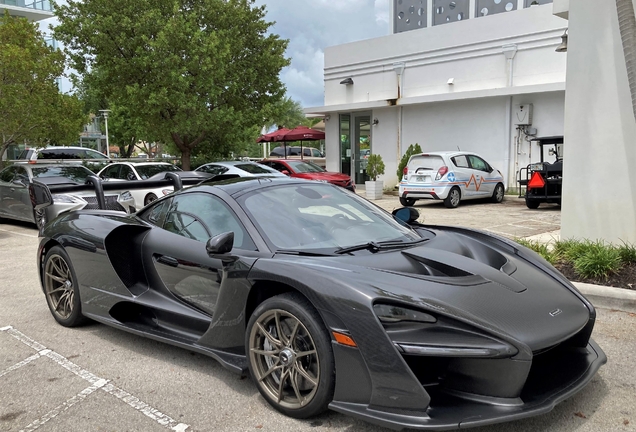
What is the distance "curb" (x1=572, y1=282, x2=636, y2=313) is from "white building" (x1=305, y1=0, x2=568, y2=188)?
12033mm

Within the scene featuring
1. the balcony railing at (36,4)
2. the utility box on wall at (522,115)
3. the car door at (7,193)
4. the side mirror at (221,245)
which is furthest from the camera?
the balcony railing at (36,4)

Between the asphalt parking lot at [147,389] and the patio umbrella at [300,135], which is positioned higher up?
the patio umbrella at [300,135]

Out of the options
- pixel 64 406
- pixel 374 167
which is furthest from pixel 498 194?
pixel 64 406

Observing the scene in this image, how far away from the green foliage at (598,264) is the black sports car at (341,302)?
2.03 meters

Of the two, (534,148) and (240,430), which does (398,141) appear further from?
(240,430)

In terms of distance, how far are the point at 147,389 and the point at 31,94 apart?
43.3 feet

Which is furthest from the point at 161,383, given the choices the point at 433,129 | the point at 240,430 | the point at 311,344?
the point at 433,129

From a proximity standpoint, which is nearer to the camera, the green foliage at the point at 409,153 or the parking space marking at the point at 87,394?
the parking space marking at the point at 87,394

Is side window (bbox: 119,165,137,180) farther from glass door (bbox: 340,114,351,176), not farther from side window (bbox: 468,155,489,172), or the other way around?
glass door (bbox: 340,114,351,176)

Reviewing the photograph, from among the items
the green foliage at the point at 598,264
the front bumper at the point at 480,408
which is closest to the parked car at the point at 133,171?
the green foliage at the point at 598,264

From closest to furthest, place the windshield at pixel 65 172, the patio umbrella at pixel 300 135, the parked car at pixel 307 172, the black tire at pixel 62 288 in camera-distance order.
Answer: the black tire at pixel 62 288
the windshield at pixel 65 172
the parked car at pixel 307 172
the patio umbrella at pixel 300 135

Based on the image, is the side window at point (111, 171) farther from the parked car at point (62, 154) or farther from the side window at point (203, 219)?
the side window at point (203, 219)

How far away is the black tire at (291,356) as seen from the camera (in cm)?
279

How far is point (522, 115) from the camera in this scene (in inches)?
664
